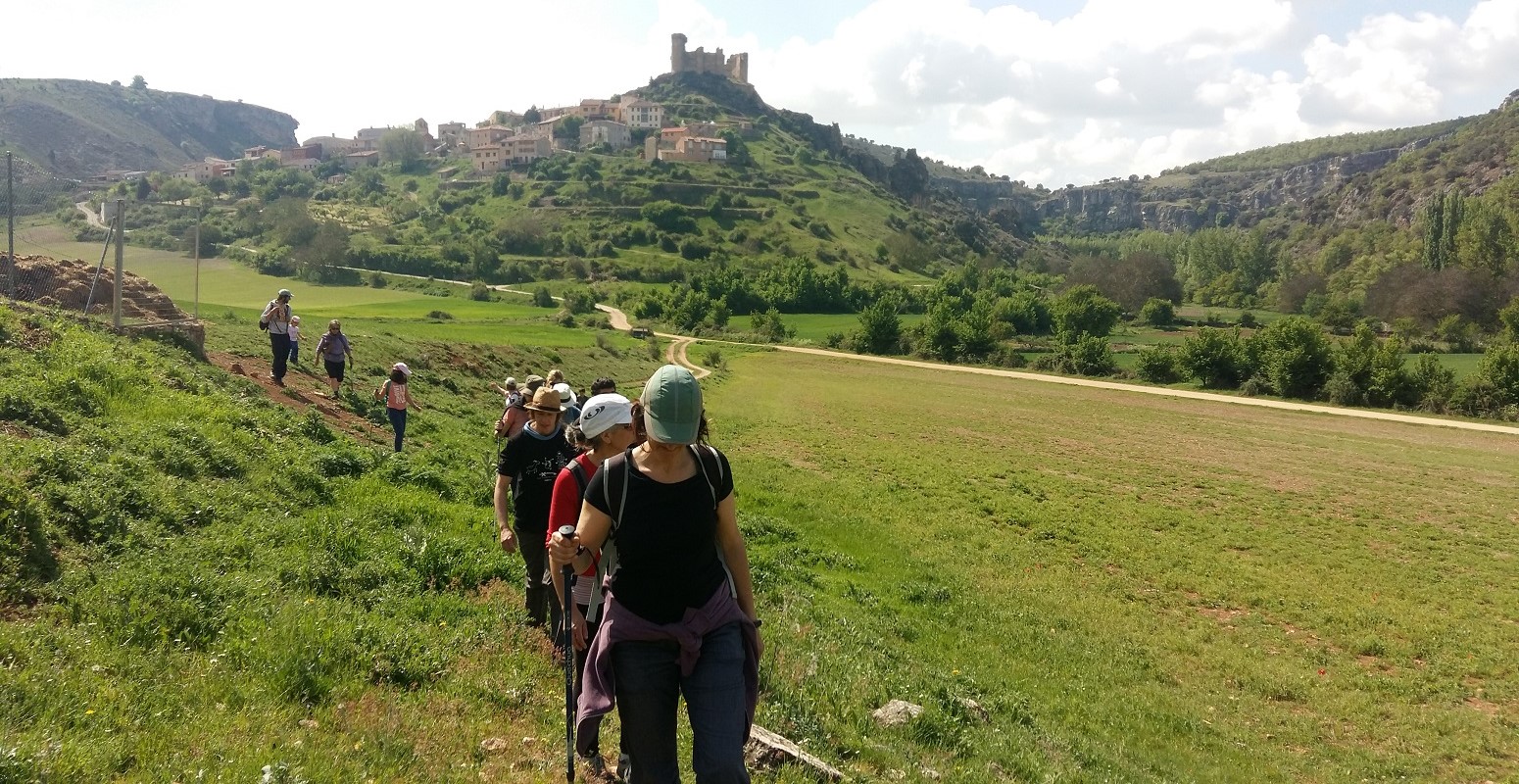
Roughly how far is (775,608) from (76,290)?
1884 centimetres

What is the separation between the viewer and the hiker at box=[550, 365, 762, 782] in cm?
431

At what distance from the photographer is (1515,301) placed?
87125mm

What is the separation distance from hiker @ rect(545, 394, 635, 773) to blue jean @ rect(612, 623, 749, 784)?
0.89 metres

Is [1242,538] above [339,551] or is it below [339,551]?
below

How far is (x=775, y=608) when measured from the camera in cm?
1147

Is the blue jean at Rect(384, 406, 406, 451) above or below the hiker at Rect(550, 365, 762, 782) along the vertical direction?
below

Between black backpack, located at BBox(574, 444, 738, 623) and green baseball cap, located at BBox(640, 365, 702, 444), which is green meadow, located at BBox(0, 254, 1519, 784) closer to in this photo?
black backpack, located at BBox(574, 444, 738, 623)

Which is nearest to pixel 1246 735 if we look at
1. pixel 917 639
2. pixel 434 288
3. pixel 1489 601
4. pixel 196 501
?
pixel 917 639

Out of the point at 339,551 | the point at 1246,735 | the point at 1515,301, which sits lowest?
the point at 1246,735

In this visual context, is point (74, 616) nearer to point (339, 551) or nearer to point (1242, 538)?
Result: point (339, 551)

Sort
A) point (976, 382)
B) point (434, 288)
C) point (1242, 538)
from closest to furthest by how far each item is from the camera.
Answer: point (1242, 538), point (976, 382), point (434, 288)

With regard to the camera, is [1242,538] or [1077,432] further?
Result: [1077,432]

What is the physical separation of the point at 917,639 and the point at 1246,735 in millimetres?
4351

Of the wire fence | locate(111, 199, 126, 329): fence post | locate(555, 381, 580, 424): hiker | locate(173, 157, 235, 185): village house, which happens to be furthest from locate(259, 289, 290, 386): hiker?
locate(173, 157, 235, 185): village house
